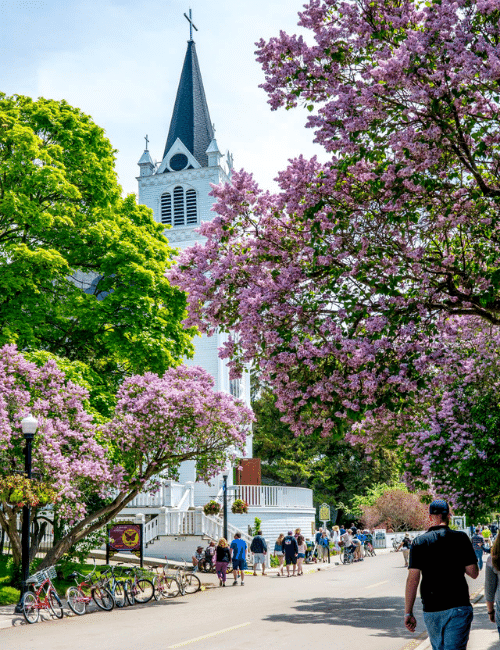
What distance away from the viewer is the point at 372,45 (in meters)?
10.0

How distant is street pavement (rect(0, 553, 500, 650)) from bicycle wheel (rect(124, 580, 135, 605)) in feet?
1.48

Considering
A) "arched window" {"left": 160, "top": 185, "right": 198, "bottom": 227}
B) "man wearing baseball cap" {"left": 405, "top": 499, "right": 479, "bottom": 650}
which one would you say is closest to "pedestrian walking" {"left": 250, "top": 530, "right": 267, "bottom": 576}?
"arched window" {"left": 160, "top": 185, "right": 198, "bottom": 227}

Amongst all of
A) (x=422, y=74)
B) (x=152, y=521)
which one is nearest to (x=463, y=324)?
(x=422, y=74)

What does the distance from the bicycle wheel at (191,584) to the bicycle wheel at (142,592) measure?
5.44 feet

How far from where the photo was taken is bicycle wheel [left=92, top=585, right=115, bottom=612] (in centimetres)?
1789

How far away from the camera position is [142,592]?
65.2 feet

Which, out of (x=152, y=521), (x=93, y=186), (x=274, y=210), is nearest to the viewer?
(x=274, y=210)

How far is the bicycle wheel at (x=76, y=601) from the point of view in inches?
668

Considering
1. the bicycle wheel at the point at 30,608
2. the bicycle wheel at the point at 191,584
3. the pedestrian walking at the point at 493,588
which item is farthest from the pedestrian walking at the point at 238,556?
the pedestrian walking at the point at 493,588

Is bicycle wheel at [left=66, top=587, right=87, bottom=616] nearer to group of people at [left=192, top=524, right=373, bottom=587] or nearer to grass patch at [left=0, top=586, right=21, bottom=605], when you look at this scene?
grass patch at [left=0, top=586, right=21, bottom=605]

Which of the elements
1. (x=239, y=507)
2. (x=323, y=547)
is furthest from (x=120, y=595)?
(x=323, y=547)

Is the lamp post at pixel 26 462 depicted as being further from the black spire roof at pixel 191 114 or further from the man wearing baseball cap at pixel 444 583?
the black spire roof at pixel 191 114

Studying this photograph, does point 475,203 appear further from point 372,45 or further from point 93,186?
point 93,186

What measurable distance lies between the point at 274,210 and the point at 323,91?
1762mm
